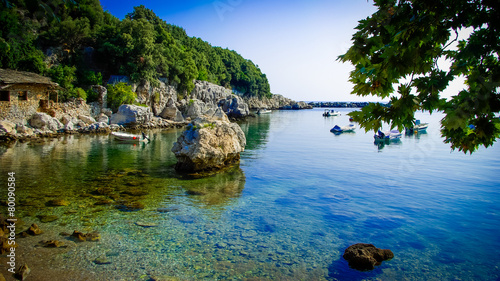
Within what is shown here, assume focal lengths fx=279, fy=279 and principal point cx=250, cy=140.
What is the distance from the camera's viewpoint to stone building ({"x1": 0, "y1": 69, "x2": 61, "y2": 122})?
118 feet

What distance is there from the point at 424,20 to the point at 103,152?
3018 cm

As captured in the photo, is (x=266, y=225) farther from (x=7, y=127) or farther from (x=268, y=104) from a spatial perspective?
(x=268, y=104)

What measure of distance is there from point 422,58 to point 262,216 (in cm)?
1052

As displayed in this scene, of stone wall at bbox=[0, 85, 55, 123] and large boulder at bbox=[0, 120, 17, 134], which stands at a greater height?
stone wall at bbox=[0, 85, 55, 123]

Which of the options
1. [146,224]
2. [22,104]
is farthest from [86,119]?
[146,224]

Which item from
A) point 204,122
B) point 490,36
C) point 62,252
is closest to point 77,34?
point 204,122

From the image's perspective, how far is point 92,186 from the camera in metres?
17.0

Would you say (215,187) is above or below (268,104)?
below

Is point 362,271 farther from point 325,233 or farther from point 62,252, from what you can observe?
point 62,252

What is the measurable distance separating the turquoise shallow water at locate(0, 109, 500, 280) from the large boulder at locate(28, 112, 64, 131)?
14523 mm

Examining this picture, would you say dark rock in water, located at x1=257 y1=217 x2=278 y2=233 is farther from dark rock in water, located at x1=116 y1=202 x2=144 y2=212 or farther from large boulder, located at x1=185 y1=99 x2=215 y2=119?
large boulder, located at x1=185 y1=99 x2=215 y2=119

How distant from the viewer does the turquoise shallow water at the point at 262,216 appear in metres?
9.17

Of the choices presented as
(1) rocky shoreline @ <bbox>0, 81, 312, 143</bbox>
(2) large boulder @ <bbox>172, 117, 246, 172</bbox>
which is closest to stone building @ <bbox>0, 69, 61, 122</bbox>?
(1) rocky shoreline @ <bbox>0, 81, 312, 143</bbox>

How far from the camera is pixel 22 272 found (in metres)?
7.89
